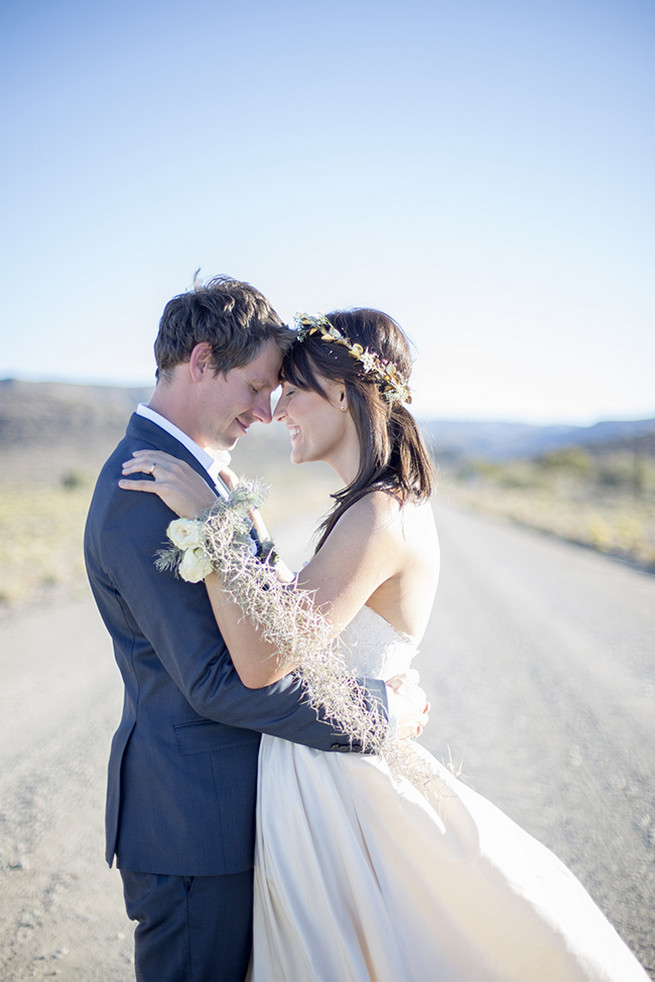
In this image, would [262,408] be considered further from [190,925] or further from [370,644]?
[190,925]

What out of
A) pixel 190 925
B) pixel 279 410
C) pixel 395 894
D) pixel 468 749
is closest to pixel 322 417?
pixel 279 410

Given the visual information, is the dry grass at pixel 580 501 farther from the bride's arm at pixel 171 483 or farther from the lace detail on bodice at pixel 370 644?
the bride's arm at pixel 171 483

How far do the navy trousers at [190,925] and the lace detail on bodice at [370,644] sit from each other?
0.76 meters

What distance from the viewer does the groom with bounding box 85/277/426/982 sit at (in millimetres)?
1713

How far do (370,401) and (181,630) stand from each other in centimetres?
117

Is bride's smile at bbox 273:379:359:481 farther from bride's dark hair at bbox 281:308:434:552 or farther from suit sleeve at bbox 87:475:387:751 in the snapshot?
suit sleeve at bbox 87:475:387:751

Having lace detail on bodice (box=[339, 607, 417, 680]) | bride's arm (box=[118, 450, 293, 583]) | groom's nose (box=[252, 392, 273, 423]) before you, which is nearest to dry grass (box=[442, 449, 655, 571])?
groom's nose (box=[252, 392, 273, 423])

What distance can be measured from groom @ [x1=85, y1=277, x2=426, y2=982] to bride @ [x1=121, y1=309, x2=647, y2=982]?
7 centimetres

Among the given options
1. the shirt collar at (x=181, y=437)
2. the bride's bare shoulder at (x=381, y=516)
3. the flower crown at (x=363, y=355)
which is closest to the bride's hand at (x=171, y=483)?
the shirt collar at (x=181, y=437)

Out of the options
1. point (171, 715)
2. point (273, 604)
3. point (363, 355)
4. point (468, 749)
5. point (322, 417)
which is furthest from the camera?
point (468, 749)

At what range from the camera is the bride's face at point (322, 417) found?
2.42m

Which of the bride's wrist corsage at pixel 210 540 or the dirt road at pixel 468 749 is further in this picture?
the dirt road at pixel 468 749

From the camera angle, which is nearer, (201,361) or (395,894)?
(395,894)

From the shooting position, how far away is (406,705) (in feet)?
6.79
